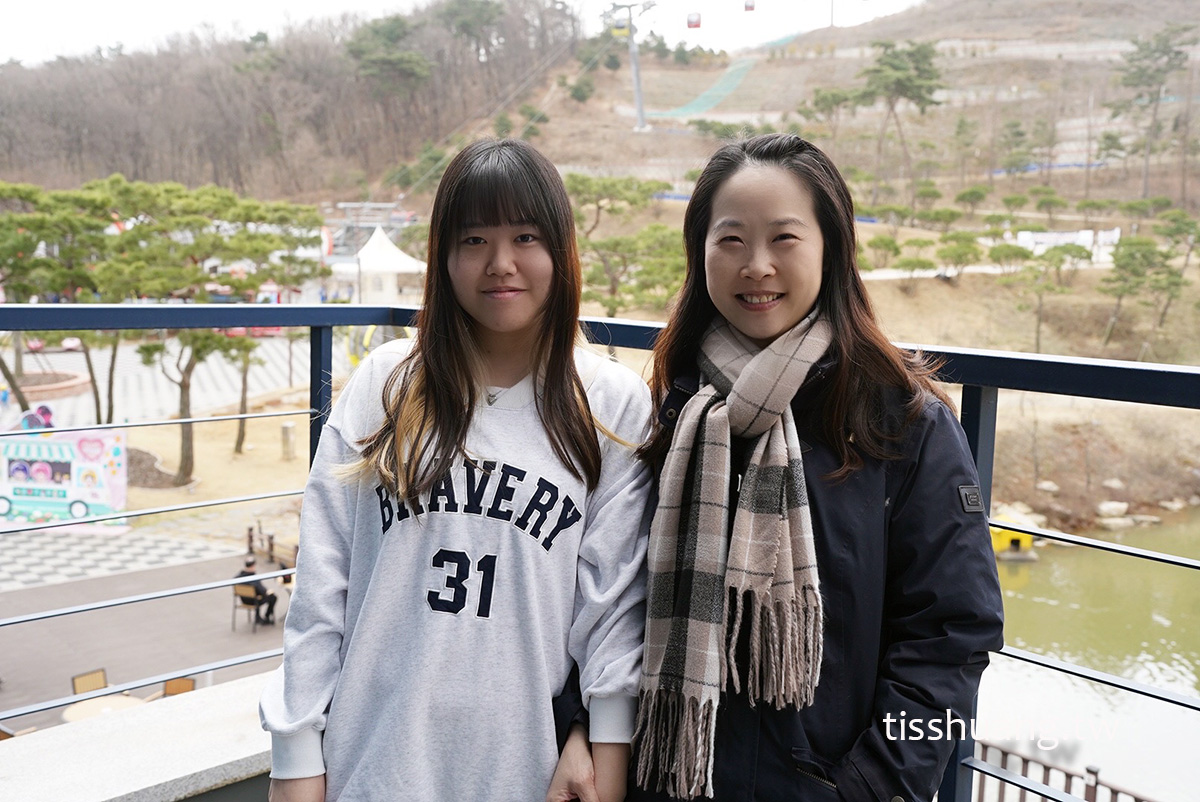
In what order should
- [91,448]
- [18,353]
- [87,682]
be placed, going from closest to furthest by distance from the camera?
[87,682]
[91,448]
[18,353]

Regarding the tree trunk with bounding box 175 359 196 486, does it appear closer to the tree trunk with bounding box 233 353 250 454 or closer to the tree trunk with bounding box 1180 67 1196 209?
the tree trunk with bounding box 233 353 250 454

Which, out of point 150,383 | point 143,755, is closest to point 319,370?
point 143,755

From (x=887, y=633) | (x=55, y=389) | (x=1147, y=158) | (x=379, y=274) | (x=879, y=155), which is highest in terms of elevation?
(x=879, y=155)

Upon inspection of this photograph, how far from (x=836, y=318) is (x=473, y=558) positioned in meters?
0.42

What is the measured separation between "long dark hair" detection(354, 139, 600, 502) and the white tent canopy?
17603mm

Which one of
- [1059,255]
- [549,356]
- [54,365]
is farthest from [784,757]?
[1059,255]

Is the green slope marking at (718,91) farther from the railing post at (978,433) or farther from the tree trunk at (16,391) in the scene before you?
the railing post at (978,433)

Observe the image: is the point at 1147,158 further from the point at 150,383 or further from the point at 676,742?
the point at 676,742

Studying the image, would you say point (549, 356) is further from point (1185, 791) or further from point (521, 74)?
point (521, 74)

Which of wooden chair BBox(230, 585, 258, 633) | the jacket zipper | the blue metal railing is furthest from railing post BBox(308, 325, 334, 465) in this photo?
wooden chair BBox(230, 585, 258, 633)

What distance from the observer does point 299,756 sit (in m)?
0.94

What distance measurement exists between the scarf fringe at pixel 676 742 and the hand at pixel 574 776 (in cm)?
5

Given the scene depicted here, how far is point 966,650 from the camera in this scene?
2.73 ft

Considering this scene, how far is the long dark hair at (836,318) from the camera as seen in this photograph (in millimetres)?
893
